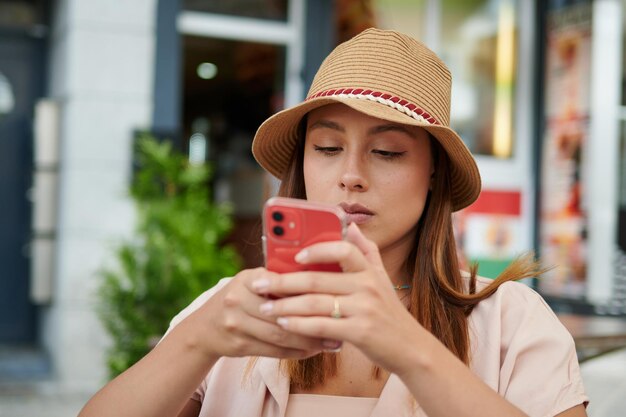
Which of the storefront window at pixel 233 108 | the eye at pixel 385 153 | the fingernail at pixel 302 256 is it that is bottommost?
the fingernail at pixel 302 256

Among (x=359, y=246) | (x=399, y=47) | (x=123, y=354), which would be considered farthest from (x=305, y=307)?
(x=123, y=354)

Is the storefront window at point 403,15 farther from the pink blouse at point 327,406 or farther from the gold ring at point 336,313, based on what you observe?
the gold ring at point 336,313

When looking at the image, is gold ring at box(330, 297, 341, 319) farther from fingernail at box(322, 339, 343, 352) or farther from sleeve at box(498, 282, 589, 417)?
sleeve at box(498, 282, 589, 417)

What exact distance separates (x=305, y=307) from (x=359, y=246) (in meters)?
0.14

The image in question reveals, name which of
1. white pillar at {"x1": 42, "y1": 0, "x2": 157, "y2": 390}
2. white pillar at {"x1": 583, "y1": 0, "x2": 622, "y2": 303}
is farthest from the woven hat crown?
white pillar at {"x1": 583, "y1": 0, "x2": 622, "y2": 303}

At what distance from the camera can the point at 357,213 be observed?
1498 millimetres

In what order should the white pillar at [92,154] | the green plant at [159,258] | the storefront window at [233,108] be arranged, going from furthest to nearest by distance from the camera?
the storefront window at [233,108], the white pillar at [92,154], the green plant at [159,258]

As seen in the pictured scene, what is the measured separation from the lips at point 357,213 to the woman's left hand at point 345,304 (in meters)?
0.38

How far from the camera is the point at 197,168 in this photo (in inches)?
218

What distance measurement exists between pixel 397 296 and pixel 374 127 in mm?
339

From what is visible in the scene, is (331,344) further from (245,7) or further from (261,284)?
(245,7)

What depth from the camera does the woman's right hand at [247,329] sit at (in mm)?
1150

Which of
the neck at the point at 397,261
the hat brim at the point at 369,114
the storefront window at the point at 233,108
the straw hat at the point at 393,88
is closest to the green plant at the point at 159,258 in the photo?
the storefront window at the point at 233,108

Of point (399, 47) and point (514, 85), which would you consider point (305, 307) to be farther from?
point (514, 85)
